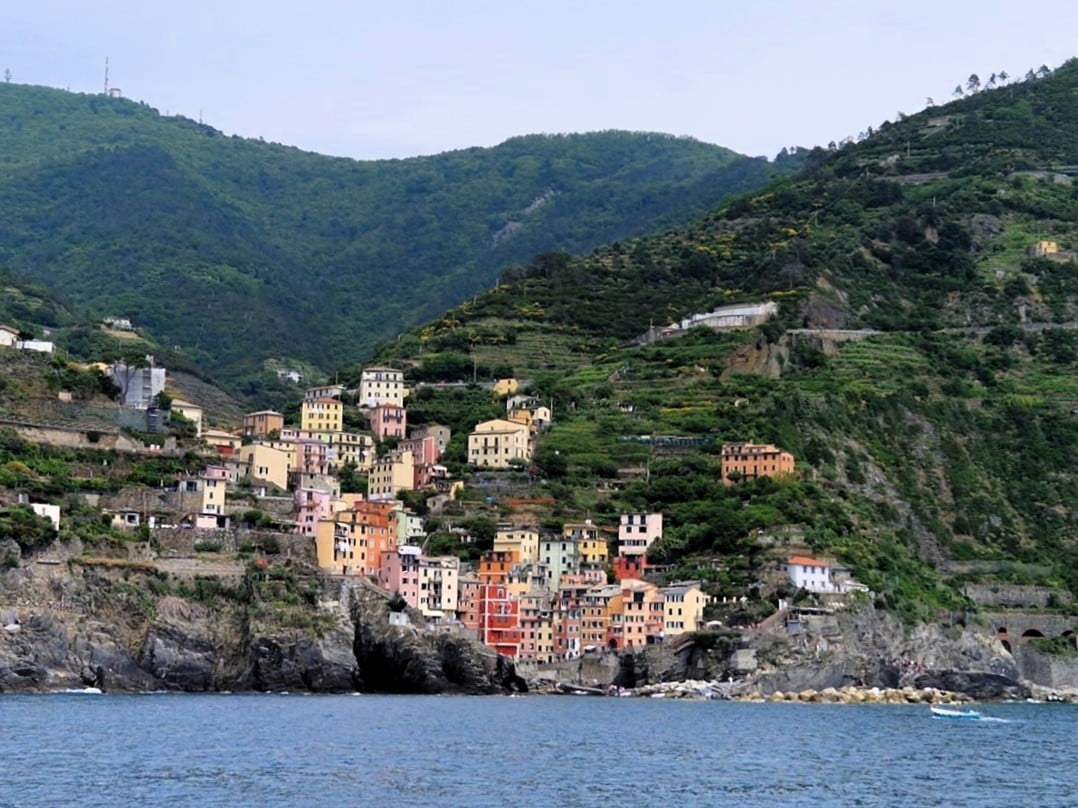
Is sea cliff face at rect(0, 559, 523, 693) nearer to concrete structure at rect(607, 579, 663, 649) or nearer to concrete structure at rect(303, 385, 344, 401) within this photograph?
concrete structure at rect(607, 579, 663, 649)

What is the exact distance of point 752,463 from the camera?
116 meters

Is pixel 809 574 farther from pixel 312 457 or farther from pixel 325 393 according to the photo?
pixel 325 393

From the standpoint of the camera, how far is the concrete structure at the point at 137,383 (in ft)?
399

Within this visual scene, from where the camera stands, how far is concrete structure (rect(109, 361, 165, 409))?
122 m

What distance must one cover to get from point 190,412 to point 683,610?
111ft

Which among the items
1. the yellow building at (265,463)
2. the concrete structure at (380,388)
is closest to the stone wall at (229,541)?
the yellow building at (265,463)

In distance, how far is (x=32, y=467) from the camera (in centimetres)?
10625

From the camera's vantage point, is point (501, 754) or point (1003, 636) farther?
point (1003, 636)

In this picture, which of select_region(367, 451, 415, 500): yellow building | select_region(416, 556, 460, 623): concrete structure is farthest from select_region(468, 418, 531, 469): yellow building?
select_region(416, 556, 460, 623): concrete structure

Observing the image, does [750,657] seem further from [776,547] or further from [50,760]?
[50,760]

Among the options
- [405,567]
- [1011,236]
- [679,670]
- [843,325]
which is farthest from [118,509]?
[1011,236]

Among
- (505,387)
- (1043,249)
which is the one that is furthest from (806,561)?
(1043,249)

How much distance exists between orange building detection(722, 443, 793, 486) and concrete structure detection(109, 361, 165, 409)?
29.7 meters

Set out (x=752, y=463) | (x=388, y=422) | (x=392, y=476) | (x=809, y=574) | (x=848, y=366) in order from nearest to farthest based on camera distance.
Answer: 1. (x=809, y=574)
2. (x=752, y=463)
3. (x=392, y=476)
4. (x=388, y=422)
5. (x=848, y=366)
